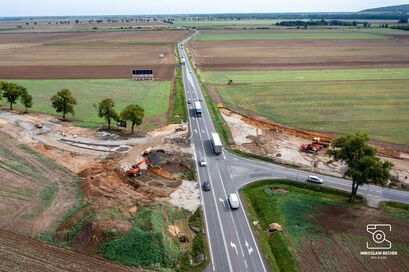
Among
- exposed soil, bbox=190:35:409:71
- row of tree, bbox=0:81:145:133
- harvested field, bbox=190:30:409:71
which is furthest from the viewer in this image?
exposed soil, bbox=190:35:409:71

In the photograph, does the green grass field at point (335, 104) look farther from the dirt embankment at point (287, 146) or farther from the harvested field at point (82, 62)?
the harvested field at point (82, 62)

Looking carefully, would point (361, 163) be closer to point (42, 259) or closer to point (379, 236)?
point (379, 236)

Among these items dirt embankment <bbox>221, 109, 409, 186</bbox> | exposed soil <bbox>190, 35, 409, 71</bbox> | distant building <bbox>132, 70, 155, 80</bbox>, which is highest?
exposed soil <bbox>190, 35, 409, 71</bbox>

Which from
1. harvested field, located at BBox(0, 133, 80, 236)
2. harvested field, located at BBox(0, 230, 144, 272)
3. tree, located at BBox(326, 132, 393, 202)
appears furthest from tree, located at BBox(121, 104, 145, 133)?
tree, located at BBox(326, 132, 393, 202)

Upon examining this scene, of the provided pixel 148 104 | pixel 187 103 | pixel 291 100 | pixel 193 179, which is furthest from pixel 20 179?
pixel 291 100

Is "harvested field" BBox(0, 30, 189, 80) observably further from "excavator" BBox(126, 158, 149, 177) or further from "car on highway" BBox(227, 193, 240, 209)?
"car on highway" BBox(227, 193, 240, 209)

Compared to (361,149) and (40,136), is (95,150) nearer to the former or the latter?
(40,136)
